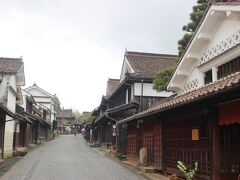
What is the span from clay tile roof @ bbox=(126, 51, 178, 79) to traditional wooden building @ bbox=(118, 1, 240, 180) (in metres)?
10.7

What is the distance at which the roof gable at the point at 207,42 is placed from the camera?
638 inches

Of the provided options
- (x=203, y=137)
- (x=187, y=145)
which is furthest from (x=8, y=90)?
(x=203, y=137)

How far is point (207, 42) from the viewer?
18859mm

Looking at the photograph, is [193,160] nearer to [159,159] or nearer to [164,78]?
[159,159]

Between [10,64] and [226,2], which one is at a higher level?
[10,64]

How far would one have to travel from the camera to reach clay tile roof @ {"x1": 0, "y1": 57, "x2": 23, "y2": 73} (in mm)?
31573

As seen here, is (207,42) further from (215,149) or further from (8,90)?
(8,90)

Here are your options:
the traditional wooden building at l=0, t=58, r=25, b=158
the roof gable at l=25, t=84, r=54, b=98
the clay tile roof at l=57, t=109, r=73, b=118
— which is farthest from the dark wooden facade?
the clay tile roof at l=57, t=109, r=73, b=118

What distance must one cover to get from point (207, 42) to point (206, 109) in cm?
583

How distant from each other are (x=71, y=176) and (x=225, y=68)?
9.12 meters

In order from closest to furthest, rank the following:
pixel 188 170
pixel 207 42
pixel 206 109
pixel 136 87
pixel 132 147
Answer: pixel 206 109, pixel 188 170, pixel 207 42, pixel 132 147, pixel 136 87

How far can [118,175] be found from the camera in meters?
20.0

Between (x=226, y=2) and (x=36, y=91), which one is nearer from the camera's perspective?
(x=226, y=2)

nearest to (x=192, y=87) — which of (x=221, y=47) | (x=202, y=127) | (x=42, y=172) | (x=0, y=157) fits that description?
(x=221, y=47)
